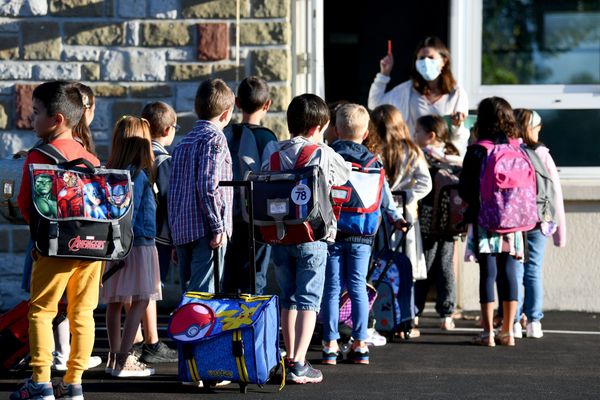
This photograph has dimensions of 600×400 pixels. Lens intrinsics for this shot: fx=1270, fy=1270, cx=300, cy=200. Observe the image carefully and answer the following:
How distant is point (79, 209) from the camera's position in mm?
5945

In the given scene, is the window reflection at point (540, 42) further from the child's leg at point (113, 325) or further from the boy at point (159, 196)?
the child's leg at point (113, 325)

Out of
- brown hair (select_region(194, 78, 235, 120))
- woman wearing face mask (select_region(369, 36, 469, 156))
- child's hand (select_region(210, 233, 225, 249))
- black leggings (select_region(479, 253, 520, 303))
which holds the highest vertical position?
woman wearing face mask (select_region(369, 36, 469, 156))

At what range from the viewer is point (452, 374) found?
718 cm

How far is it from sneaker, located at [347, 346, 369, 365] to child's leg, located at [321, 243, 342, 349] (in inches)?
5.4

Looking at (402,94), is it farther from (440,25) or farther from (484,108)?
(440,25)

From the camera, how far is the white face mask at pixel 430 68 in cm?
931

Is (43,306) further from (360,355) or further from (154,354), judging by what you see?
(360,355)

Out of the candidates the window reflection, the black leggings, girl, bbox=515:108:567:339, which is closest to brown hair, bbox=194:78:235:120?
the black leggings

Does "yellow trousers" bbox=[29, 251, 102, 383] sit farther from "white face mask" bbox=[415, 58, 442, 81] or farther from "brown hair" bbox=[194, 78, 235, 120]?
"white face mask" bbox=[415, 58, 442, 81]

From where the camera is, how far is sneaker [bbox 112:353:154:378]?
22.9 feet

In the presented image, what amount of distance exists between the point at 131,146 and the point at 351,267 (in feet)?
4.82

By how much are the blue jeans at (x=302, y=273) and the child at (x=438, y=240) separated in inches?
78.5

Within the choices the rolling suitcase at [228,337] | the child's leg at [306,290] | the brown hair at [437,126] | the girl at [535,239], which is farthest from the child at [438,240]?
the rolling suitcase at [228,337]

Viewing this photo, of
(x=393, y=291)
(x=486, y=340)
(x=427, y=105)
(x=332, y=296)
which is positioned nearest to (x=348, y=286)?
(x=332, y=296)
